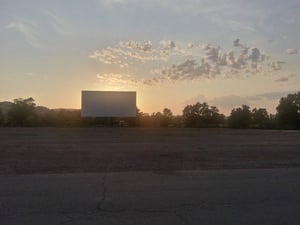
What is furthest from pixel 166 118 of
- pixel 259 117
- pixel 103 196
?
pixel 103 196

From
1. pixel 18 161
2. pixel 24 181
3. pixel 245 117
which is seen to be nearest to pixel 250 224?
pixel 24 181

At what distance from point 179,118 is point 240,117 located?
13617mm

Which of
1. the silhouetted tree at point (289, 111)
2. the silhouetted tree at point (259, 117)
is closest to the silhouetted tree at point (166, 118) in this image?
the silhouetted tree at point (259, 117)

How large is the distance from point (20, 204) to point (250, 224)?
4.12 metres

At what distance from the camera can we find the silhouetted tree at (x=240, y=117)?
113312mm

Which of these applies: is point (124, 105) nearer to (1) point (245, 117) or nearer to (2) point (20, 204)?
(1) point (245, 117)

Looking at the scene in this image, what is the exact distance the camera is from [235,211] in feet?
30.3

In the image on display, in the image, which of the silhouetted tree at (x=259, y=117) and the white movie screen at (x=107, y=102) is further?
the silhouetted tree at (x=259, y=117)

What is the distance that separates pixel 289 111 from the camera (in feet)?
387

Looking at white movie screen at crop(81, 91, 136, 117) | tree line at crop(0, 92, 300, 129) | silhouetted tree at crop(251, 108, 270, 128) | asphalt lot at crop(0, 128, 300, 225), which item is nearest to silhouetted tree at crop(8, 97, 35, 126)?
tree line at crop(0, 92, 300, 129)

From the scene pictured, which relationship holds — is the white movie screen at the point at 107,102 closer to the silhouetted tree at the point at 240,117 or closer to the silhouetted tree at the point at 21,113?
the silhouetted tree at the point at 21,113

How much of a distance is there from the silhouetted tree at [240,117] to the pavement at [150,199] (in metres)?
99.5

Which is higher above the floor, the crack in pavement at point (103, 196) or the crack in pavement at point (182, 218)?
the crack in pavement at point (103, 196)

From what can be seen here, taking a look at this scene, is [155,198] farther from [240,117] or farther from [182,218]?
[240,117]
